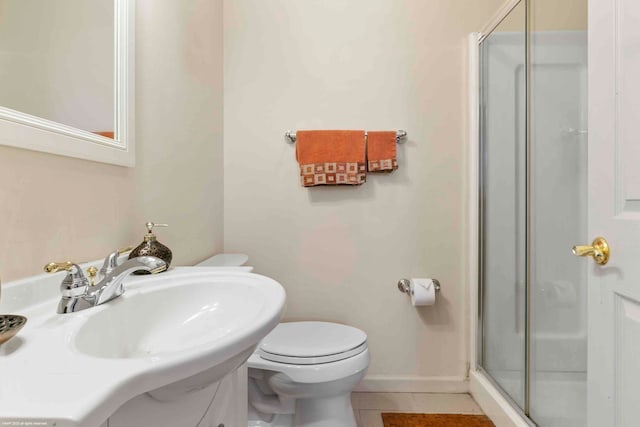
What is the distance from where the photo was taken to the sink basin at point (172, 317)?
0.55 meters

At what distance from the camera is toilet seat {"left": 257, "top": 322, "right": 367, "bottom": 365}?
44.0 inches

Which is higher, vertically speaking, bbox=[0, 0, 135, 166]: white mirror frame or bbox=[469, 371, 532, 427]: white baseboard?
bbox=[0, 0, 135, 166]: white mirror frame

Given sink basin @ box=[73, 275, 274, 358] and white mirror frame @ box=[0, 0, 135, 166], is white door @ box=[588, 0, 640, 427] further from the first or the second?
white mirror frame @ box=[0, 0, 135, 166]

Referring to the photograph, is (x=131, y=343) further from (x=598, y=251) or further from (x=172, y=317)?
(x=598, y=251)

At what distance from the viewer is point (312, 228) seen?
5.32ft

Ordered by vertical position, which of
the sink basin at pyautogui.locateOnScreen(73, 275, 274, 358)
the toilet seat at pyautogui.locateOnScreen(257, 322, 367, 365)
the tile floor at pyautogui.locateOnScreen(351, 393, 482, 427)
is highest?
the sink basin at pyautogui.locateOnScreen(73, 275, 274, 358)

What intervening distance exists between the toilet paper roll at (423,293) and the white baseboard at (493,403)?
1.41 feet

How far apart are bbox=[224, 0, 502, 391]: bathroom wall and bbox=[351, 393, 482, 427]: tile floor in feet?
0.17

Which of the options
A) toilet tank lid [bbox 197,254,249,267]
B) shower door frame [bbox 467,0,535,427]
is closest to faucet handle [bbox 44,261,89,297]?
toilet tank lid [bbox 197,254,249,267]

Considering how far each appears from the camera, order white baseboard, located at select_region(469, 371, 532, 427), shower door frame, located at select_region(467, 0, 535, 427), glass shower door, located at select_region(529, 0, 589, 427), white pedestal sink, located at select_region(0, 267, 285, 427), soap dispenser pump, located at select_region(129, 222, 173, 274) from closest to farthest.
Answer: white pedestal sink, located at select_region(0, 267, 285, 427) < soap dispenser pump, located at select_region(129, 222, 173, 274) < glass shower door, located at select_region(529, 0, 589, 427) < white baseboard, located at select_region(469, 371, 532, 427) < shower door frame, located at select_region(467, 0, 535, 427)

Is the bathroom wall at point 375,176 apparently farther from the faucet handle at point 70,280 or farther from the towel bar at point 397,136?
the faucet handle at point 70,280

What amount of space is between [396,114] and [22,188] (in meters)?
1.45

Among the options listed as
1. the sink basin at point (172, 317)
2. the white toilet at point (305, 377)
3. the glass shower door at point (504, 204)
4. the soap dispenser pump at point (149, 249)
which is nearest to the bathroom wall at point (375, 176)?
the glass shower door at point (504, 204)

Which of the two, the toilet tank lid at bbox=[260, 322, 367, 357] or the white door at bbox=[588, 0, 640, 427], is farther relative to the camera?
the toilet tank lid at bbox=[260, 322, 367, 357]
